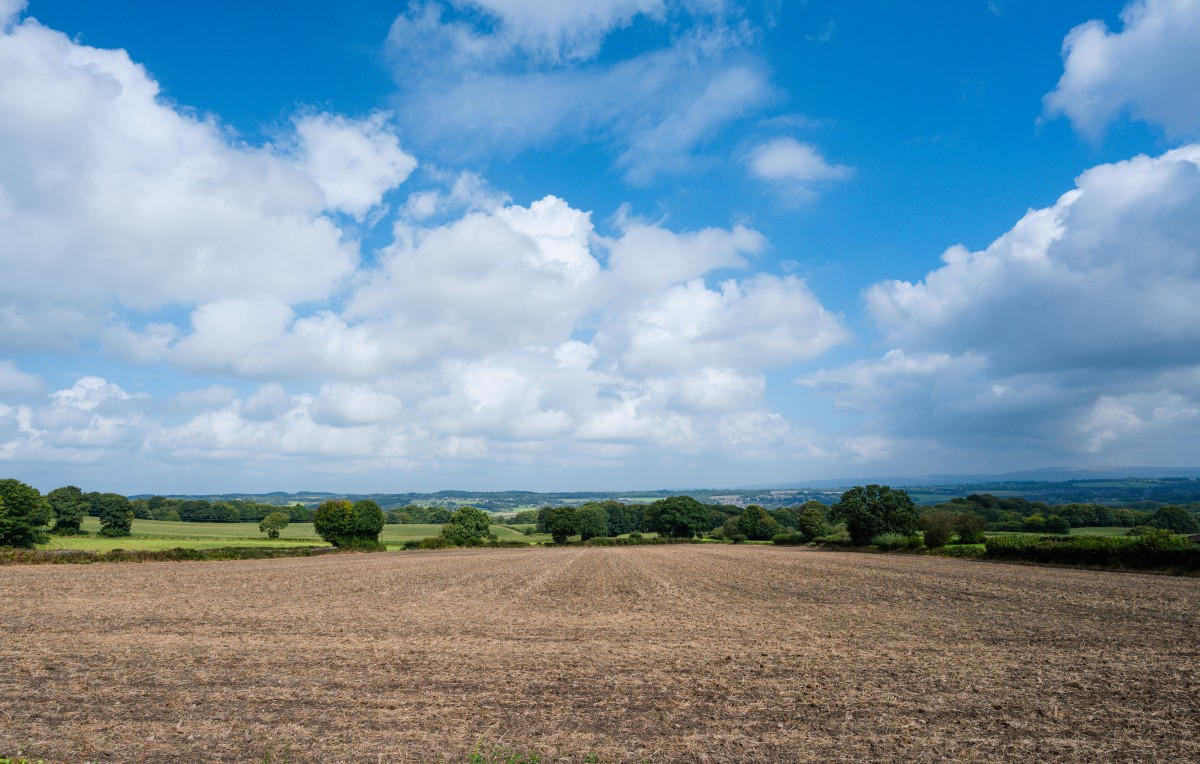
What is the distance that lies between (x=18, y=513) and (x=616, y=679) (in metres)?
92.5

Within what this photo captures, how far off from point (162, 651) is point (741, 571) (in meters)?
38.7

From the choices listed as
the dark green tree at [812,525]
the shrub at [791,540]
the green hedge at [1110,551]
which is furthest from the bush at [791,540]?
the green hedge at [1110,551]

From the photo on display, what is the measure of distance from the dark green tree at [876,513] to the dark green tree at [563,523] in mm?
55615

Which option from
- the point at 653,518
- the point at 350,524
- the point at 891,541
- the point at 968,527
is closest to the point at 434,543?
the point at 350,524

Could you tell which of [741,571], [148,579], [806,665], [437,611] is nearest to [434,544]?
[148,579]

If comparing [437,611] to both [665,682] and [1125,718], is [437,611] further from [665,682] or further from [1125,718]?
[1125,718]

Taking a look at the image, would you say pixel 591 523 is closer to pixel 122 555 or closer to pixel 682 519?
pixel 682 519

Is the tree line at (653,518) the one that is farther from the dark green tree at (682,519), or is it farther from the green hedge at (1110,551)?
the green hedge at (1110,551)

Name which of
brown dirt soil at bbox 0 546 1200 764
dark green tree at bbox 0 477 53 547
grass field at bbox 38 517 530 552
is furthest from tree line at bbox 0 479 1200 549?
brown dirt soil at bbox 0 546 1200 764

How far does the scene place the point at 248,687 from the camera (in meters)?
13.4

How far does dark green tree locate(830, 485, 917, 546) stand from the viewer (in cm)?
7650

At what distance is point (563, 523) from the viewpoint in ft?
395

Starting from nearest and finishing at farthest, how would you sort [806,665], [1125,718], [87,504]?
[1125,718] < [806,665] < [87,504]

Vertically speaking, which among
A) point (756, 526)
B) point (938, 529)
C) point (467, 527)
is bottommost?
point (756, 526)
